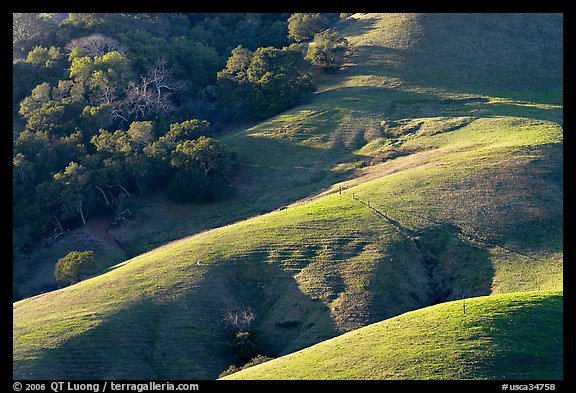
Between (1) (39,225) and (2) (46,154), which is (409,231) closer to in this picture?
(1) (39,225)

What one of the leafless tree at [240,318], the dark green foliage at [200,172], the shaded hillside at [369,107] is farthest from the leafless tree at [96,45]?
the leafless tree at [240,318]

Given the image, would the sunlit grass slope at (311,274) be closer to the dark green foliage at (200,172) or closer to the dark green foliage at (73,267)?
the dark green foliage at (73,267)

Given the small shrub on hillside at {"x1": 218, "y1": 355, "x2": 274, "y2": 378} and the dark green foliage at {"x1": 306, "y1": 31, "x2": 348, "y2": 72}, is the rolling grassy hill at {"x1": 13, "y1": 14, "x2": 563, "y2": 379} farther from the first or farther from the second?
the dark green foliage at {"x1": 306, "y1": 31, "x2": 348, "y2": 72}

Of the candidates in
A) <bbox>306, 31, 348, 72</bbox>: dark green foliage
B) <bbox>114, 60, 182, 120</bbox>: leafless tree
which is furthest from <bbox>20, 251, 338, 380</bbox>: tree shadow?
<bbox>306, 31, 348, 72</bbox>: dark green foliage

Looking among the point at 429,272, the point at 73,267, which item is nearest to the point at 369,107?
the point at 429,272

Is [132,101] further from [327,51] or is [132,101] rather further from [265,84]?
[327,51]
